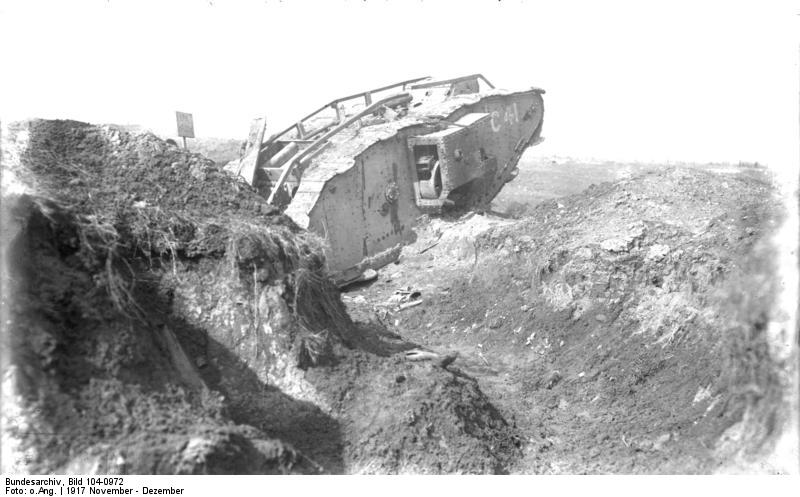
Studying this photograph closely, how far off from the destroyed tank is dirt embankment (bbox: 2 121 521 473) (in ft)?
13.8

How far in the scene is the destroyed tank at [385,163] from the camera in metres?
12.1

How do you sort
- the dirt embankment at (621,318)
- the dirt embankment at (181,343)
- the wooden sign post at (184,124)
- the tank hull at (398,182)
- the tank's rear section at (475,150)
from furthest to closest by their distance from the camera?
the tank's rear section at (475,150) < the tank hull at (398,182) < the wooden sign post at (184,124) < the dirt embankment at (621,318) < the dirt embankment at (181,343)

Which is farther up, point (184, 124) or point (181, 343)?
point (184, 124)

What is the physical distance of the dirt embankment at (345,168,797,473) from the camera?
6418 mm

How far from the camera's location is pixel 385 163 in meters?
12.9

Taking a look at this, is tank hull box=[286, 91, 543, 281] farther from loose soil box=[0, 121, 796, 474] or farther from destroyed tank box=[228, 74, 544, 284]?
loose soil box=[0, 121, 796, 474]

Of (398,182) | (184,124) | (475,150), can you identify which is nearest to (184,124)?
(184,124)

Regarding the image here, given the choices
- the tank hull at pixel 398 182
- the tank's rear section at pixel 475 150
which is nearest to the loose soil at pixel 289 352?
the tank hull at pixel 398 182

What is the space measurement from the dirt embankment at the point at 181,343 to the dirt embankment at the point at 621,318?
1133mm

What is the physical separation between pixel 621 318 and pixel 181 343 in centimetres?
490

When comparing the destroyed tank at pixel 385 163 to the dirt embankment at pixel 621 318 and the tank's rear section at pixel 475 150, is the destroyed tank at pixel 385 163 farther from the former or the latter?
the dirt embankment at pixel 621 318

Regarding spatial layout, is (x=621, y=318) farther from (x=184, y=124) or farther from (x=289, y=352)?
(x=184, y=124)

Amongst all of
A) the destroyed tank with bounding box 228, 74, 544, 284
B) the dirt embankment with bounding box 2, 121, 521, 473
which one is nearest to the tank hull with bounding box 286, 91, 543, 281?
the destroyed tank with bounding box 228, 74, 544, 284

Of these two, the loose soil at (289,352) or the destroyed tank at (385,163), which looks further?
the destroyed tank at (385,163)
